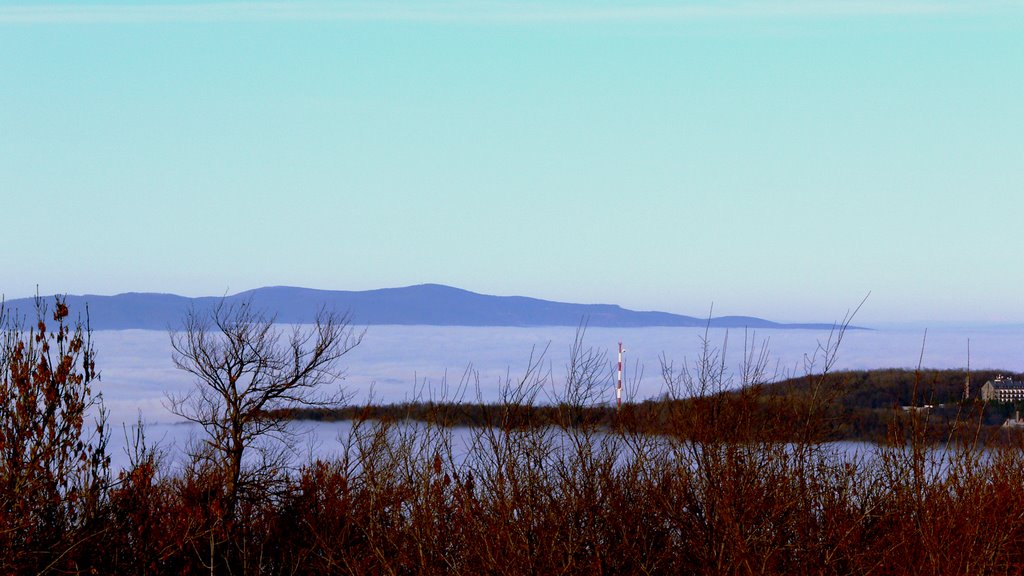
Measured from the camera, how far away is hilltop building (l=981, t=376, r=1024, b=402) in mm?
36341

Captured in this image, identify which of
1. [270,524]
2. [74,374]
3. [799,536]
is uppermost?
[74,374]

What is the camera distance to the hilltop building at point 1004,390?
36.3m

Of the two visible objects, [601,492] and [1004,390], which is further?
[1004,390]

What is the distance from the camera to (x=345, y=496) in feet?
99.7

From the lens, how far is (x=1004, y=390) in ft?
128

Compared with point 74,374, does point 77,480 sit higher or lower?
lower

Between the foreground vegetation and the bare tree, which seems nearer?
the foreground vegetation

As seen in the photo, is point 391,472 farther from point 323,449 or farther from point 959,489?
point 323,449

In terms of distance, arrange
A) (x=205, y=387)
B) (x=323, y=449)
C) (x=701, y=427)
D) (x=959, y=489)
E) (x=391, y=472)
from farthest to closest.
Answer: (x=323, y=449) → (x=205, y=387) → (x=391, y=472) → (x=959, y=489) → (x=701, y=427)

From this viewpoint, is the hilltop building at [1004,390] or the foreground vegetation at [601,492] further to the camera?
the hilltop building at [1004,390]

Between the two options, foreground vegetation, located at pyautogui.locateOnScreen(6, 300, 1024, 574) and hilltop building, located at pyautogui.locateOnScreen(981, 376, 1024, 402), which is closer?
foreground vegetation, located at pyautogui.locateOnScreen(6, 300, 1024, 574)

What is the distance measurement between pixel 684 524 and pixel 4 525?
9203mm

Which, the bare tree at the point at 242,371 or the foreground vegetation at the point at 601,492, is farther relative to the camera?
the bare tree at the point at 242,371

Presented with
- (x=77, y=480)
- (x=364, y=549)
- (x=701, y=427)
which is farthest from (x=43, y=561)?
(x=364, y=549)
